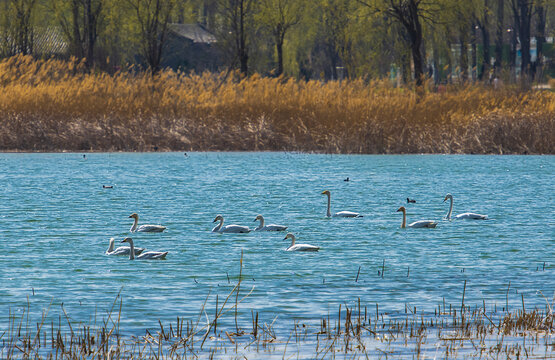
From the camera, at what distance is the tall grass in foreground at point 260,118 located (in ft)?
99.9

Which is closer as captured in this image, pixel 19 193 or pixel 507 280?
pixel 507 280

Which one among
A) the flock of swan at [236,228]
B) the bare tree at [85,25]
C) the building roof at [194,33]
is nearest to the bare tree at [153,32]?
the bare tree at [85,25]

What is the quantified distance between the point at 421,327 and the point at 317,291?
229cm

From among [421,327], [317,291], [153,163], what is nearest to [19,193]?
[153,163]

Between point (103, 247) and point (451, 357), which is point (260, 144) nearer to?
point (103, 247)

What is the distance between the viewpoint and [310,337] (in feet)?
27.7

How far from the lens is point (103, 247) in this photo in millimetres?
14336

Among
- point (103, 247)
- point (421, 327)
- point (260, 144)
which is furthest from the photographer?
point (260, 144)

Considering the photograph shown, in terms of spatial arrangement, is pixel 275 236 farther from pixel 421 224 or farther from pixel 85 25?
pixel 85 25

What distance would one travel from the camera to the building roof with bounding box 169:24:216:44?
86062 mm

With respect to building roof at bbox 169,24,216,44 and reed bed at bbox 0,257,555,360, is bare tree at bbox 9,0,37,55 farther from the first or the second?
reed bed at bbox 0,257,555,360

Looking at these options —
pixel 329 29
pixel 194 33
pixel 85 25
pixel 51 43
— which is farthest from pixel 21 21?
pixel 194 33

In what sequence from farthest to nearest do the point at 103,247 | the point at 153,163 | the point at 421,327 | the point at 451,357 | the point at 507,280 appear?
the point at 153,163
the point at 103,247
the point at 507,280
the point at 421,327
the point at 451,357

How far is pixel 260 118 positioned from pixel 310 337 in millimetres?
23645
